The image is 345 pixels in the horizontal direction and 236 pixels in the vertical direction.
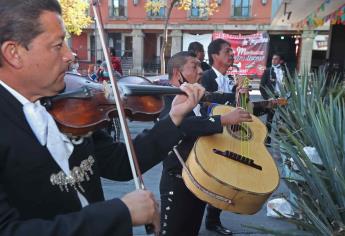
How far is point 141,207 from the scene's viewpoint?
104cm

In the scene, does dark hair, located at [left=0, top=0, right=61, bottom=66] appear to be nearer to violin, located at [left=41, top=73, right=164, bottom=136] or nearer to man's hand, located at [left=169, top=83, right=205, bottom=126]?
violin, located at [left=41, top=73, right=164, bottom=136]

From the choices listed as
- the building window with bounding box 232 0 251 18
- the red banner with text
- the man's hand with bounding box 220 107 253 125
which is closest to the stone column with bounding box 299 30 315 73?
the building window with bounding box 232 0 251 18

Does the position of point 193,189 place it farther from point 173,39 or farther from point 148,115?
point 173,39

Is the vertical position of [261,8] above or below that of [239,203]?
above

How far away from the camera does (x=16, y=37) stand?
1.09 metres

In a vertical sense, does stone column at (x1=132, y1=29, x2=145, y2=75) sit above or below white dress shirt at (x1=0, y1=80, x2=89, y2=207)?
below

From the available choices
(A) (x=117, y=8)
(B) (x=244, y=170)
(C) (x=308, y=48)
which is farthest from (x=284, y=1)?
(A) (x=117, y=8)

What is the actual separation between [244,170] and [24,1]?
164 centimetres

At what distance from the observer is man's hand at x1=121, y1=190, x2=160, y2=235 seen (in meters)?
1.04

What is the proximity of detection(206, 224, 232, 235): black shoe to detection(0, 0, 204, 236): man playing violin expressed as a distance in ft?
8.24

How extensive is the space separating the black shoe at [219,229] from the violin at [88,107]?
202cm

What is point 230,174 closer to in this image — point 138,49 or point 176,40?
point 176,40

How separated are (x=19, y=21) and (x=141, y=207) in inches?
25.5

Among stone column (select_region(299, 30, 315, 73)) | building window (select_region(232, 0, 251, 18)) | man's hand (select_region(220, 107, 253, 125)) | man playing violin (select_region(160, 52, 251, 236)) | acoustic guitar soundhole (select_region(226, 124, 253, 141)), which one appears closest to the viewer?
man's hand (select_region(220, 107, 253, 125))
